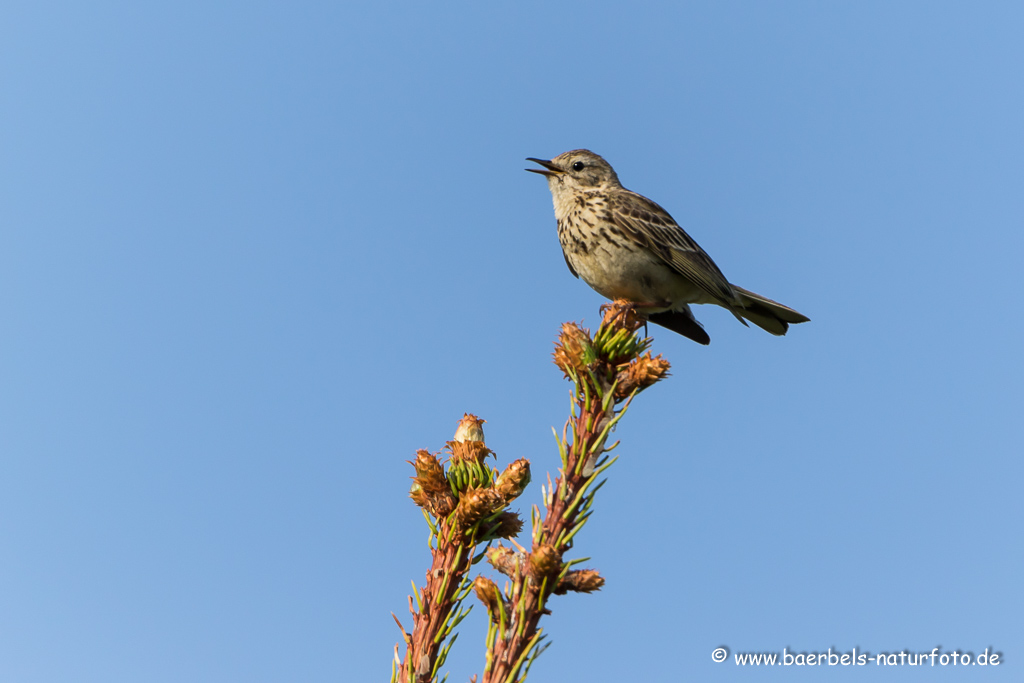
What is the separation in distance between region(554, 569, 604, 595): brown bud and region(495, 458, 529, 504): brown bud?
0.39 metres

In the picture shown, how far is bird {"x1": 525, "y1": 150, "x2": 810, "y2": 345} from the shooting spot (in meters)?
7.73

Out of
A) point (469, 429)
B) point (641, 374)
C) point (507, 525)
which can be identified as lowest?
point (507, 525)

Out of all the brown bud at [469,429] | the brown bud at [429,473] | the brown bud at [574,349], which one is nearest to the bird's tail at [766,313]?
the brown bud at [574,349]

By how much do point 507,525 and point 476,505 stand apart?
0.17m

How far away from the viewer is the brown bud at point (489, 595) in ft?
8.41

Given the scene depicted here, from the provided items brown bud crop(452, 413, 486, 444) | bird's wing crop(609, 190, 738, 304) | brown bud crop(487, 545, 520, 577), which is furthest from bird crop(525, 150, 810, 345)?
brown bud crop(487, 545, 520, 577)

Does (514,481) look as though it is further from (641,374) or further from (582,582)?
(641,374)

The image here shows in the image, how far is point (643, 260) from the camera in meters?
7.76

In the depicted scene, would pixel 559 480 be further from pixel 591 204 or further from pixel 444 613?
pixel 591 204

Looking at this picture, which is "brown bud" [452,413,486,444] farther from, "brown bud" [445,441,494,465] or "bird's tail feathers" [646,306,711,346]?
"bird's tail feathers" [646,306,711,346]

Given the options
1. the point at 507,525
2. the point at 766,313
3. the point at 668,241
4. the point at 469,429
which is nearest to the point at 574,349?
the point at 469,429

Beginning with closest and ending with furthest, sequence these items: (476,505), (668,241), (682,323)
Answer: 1. (476,505)
2. (668,241)
3. (682,323)

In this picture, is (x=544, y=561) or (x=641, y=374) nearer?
(x=544, y=561)

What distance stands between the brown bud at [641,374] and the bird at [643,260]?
424 cm
